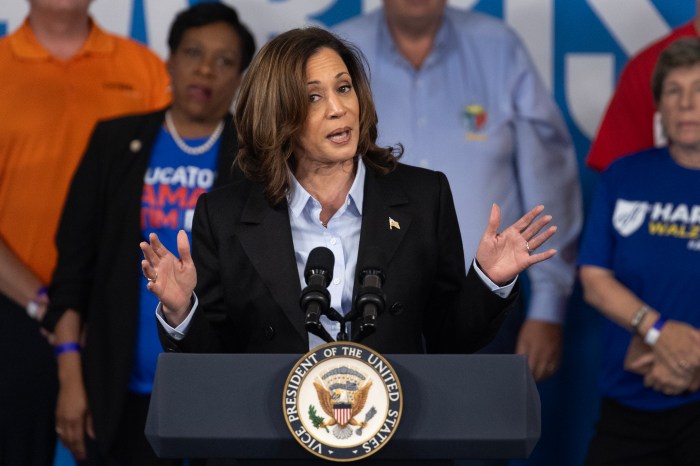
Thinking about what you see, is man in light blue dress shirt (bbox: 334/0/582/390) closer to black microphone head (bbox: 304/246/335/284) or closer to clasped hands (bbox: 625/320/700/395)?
clasped hands (bbox: 625/320/700/395)

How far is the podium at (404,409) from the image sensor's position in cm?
184

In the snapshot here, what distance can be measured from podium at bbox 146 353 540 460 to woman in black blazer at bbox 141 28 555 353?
0.34m

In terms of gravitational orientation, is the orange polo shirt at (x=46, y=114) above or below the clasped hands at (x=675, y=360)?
above

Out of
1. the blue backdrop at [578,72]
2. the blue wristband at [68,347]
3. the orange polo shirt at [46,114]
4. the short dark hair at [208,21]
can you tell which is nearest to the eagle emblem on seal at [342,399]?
the blue wristband at [68,347]

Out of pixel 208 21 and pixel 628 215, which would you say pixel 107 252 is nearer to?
pixel 208 21

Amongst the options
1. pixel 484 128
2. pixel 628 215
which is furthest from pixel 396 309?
pixel 484 128

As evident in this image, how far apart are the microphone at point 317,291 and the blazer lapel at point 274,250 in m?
0.29

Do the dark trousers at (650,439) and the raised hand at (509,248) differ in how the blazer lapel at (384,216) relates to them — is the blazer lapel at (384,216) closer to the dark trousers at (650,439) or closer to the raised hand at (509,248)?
the raised hand at (509,248)

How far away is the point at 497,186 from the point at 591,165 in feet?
1.10

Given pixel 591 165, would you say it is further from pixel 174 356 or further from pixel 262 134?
pixel 174 356

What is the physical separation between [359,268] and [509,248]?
0.28 m

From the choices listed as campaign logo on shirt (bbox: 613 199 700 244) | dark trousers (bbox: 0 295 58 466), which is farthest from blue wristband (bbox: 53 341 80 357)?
campaign logo on shirt (bbox: 613 199 700 244)

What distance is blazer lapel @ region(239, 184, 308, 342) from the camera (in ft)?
7.47

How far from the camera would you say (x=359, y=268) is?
2166mm
